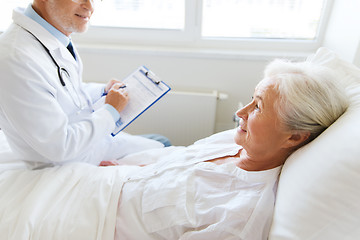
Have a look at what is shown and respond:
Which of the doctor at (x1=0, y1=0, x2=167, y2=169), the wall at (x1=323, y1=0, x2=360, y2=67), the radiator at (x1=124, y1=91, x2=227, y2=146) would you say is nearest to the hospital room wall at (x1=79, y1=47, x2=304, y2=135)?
the radiator at (x1=124, y1=91, x2=227, y2=146)

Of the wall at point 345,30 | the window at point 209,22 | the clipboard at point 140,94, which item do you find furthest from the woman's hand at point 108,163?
the wall at point 345,30

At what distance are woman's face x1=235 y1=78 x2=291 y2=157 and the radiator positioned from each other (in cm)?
78

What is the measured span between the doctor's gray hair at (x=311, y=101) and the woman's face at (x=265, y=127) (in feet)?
0.09

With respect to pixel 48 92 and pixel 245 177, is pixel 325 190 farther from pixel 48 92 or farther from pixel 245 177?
pixel 48 92

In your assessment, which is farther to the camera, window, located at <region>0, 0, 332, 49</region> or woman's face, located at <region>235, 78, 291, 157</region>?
window, located at <region>0, 0, 332, 49</region>

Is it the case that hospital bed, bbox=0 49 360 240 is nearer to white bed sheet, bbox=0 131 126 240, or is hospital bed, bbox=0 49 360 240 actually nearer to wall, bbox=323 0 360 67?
white bed sheet, bbox=0 131 126 240

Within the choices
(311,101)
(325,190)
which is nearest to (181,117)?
(311,101)

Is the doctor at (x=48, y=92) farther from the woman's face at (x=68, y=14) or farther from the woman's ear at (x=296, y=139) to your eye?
the woman's ear at (x=296, y=139)

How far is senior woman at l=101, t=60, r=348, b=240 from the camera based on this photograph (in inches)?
32.2

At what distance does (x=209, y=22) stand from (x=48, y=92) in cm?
124

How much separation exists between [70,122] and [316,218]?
1019 millimetres

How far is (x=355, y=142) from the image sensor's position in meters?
0.69

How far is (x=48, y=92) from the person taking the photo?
988 millimetres

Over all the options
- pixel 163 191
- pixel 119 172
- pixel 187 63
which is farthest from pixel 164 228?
pixel 187 63
